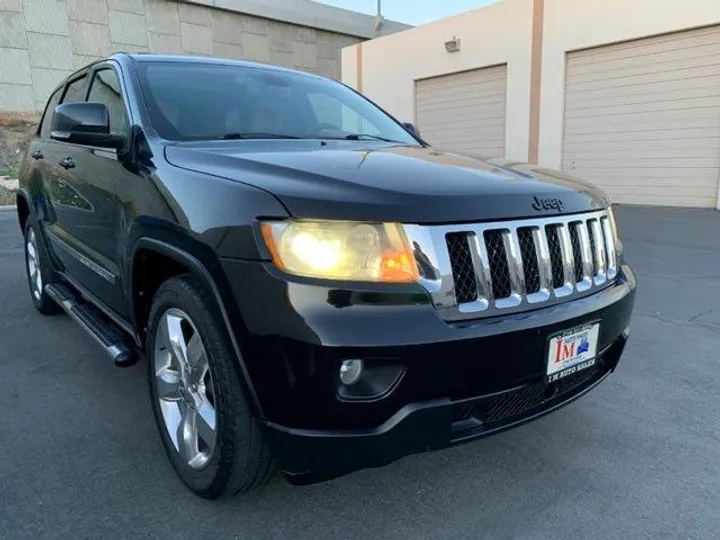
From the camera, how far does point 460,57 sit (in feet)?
49.9

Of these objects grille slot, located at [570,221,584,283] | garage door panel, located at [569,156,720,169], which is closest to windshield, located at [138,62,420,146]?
grille slot, located at [570,221,584,283]

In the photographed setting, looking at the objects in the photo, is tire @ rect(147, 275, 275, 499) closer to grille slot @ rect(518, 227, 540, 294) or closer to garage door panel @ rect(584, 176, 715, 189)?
grille slot @ rect(518, 227, 540, 294)

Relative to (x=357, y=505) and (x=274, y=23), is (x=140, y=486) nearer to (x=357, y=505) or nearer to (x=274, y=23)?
(x=357, y=505)

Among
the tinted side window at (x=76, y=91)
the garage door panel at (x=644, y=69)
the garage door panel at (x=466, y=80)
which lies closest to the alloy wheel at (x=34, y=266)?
the tinted side window at (x=76, y=91)

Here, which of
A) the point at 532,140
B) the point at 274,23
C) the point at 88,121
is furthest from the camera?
the point at 274,23

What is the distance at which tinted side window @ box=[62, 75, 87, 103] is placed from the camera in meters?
3.84

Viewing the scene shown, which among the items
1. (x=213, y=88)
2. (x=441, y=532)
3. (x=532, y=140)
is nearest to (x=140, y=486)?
(x=441, y=532)

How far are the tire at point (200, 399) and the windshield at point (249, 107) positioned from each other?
87 cm

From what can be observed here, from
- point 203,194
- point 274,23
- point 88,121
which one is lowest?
point 203,194

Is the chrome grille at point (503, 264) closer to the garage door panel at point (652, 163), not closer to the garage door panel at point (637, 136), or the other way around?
the garage door panel at point (652, 163)

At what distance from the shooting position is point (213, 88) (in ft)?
10.0

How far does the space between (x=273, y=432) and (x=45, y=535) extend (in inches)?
37.6

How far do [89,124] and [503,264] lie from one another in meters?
1.99

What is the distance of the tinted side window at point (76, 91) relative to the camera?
3.84 m
